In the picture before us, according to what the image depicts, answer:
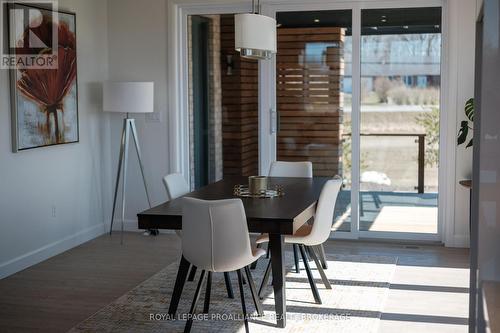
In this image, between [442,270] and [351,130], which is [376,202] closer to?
[351,130]

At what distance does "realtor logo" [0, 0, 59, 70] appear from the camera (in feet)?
19.2

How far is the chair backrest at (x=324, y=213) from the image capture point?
16.1 feet

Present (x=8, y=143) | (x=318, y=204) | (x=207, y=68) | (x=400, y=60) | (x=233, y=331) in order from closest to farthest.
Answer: (x=233, y=331) → (x=318, y=204) → (x=8, y=143) → (x=400, y=60) → (x=207, y=68)

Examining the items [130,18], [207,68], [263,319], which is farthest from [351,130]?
[263,319]

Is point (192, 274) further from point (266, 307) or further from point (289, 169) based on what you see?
point (289, 169)

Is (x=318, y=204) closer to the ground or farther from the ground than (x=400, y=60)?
closer to the ground

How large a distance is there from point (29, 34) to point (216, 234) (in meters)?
2.93

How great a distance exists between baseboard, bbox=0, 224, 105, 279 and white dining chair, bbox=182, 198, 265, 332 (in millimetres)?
2239

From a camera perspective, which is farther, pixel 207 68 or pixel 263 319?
pixel 207 68

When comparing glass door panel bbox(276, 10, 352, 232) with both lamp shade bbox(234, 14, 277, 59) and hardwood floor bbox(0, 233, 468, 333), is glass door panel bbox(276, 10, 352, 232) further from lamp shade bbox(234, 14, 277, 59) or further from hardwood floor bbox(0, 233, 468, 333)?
lamp shade bbox(234, 14, 277, 59)

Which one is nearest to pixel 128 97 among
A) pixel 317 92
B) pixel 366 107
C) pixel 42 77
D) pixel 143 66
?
pixel 143 66

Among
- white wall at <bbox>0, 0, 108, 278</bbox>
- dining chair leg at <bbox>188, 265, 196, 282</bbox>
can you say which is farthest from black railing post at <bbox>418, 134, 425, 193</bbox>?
white wall at <bbox>0, 0, 108, 278</bbox>

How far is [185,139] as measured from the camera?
7688mm

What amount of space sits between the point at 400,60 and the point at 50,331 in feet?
14.0
